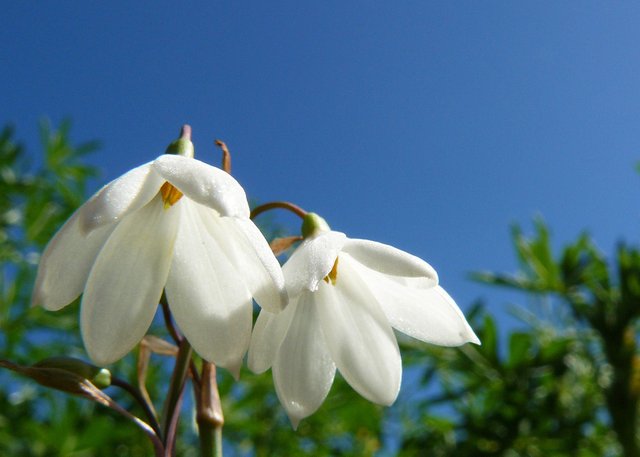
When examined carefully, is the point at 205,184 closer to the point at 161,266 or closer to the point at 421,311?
the point at 161,266

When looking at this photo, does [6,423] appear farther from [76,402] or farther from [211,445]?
[211,445]

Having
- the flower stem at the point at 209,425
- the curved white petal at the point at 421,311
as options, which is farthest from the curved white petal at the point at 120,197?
the curved white petal at the point at 421,311

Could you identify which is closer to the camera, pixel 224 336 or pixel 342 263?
pixel 224 336

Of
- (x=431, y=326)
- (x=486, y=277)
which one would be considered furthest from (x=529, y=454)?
(x=431, y=326)

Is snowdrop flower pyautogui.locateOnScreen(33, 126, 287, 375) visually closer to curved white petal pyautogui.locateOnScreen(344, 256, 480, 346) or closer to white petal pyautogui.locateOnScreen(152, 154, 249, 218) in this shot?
white petal pyautogui.locateOnScreen(152, 154, 249, 218)

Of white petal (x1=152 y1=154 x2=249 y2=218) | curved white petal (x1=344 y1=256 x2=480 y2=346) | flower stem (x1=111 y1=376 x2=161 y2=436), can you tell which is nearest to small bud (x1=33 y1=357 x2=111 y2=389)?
flower stem (x1=111 y1=376 x2=161 y2=436)

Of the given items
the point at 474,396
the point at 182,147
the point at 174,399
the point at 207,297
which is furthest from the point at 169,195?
the point at 474,396
